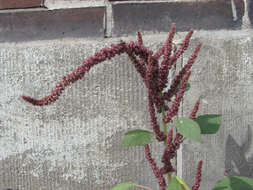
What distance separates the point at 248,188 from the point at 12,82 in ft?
2.48

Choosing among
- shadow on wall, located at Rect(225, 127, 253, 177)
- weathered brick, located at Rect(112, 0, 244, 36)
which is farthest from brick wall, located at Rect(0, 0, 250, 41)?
shadow on wall, located at Rect(225, 127, 253, 177)

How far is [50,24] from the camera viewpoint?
94 cm

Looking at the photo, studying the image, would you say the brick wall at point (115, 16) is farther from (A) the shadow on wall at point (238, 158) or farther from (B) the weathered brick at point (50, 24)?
(A) the shadow on wall at point (238, 158)

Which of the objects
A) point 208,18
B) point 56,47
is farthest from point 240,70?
point 56,47

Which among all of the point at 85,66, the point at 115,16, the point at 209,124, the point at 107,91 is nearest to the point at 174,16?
the point at 115,16

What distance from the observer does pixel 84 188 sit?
98cm

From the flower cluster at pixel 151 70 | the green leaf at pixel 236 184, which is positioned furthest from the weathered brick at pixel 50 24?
the green leaf at pixel 236 184

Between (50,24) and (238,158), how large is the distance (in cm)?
78

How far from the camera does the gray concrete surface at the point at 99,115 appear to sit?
92 cm

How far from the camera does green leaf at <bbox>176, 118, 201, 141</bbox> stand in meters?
0.48

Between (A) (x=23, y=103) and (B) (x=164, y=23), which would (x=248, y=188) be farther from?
(A) (x=23, y=103)

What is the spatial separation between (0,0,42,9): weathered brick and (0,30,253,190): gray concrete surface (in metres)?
0.12

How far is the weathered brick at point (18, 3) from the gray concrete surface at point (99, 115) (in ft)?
0.39

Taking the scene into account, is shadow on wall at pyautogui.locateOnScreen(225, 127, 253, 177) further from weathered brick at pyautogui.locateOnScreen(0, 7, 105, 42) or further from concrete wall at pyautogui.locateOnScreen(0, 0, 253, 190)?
weathered brick at pyautogui.locateOnScreen(0, 7, 105, 42)
